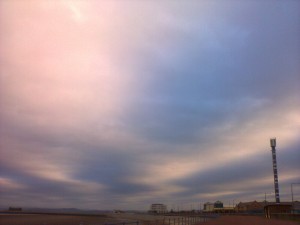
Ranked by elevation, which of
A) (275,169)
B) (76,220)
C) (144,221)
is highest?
(275,169)

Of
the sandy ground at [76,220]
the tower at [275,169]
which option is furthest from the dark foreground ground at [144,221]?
the tower at [275,169]

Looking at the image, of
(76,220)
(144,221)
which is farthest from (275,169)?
(144,221)

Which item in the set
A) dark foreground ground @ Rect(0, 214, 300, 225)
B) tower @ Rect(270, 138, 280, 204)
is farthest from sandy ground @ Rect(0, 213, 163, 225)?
tower @ Rect(270, 138, 280, 204)

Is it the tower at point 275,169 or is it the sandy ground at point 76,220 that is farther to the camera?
the tower at point 275,169

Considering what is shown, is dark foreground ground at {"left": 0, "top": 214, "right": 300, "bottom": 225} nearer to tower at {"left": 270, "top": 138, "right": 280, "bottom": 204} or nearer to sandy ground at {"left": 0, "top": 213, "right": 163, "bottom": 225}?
sandy ground at {"left": 0, "top": 213, "right": 163, "bottom": 225}

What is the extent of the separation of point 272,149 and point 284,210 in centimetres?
6741

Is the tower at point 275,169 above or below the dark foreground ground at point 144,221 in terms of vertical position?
above

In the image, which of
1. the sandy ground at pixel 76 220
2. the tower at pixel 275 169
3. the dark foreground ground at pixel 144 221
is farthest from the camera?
the tower at pixel 275 169

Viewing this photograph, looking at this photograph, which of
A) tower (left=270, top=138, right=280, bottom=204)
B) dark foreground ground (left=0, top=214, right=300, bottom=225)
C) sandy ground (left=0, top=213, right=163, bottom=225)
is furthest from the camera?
tower (left=270, top=138, right=280, bottom=204)

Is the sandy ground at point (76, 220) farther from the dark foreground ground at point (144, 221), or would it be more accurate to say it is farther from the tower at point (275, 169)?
the tower at point (275, 169)

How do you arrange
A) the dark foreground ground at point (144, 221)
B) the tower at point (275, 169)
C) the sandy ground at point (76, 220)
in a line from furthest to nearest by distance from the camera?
the tower at point (275, 169)
the sandy ground at point (76, 220)
the dark foreground ground at point (144, 221)

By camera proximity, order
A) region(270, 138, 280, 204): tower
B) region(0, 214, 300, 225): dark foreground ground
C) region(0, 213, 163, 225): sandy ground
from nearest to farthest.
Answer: region(0, 214, 300, 225): dark foreground ground < region(0, 213, 163, 225): sandy ground < region(270, 138, 280, 204): tower

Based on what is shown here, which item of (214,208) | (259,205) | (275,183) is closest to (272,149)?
(275,183)

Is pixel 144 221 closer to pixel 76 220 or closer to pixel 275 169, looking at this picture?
pixel 76 220
